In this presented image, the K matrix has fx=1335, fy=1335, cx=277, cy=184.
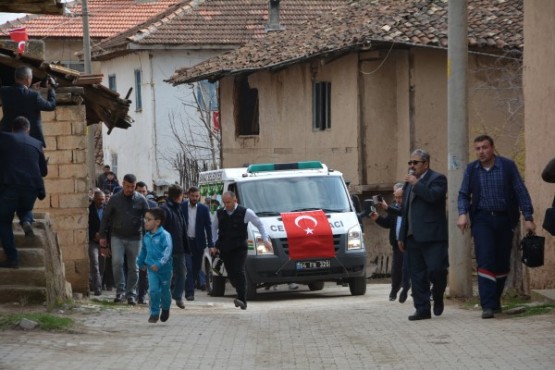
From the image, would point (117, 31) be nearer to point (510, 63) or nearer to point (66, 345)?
point (510, 63)

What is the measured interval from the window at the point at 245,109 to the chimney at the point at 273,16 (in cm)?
579

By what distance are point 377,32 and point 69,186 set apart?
46.3 ft

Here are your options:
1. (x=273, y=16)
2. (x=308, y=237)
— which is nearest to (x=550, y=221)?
(x=308, y=237)

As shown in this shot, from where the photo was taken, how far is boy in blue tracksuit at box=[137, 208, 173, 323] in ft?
48.8

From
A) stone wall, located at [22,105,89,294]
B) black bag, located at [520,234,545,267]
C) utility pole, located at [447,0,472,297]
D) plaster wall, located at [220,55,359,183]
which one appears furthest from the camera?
plaster wall, located at [220,55,359,183]

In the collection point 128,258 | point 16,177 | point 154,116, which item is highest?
point 154,116

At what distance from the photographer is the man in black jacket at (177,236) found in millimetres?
18078

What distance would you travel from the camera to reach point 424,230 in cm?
1413

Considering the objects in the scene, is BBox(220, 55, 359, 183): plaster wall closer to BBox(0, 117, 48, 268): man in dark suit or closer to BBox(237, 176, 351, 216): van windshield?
BBox(237, 176, 351, 216): van windshield

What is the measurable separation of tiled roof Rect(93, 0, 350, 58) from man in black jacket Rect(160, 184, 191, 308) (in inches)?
1097

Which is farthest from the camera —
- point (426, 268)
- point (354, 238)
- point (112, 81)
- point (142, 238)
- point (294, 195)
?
point (112, 81)

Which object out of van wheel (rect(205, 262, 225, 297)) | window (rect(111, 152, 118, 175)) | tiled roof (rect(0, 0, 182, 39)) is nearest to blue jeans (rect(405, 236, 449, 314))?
van wheel (rect(205, 262, 225, 297))

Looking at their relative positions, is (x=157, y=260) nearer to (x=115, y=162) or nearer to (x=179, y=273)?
(x=179, y=273)

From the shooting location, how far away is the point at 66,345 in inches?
478
